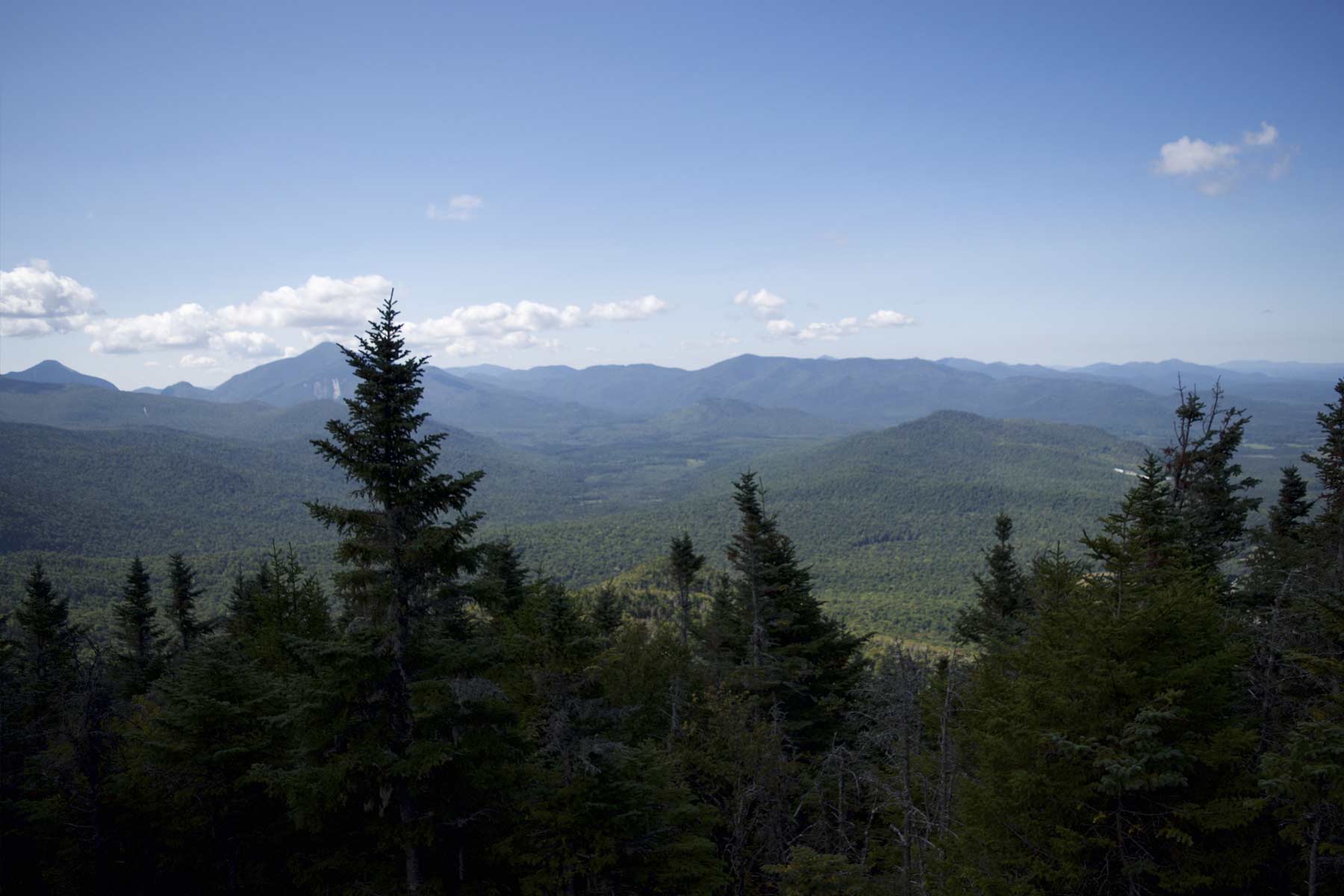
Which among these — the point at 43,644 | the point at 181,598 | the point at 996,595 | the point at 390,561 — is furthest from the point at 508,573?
the point at 43,644

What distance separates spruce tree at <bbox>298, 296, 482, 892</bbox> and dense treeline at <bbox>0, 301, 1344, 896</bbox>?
0.05 metres

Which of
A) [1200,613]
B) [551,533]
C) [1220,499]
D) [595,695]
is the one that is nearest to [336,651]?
[595,695]

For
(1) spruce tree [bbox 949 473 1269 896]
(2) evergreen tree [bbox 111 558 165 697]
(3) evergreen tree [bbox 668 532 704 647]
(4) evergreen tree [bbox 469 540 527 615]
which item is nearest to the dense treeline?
(1) spruce tree [bbox 949 473 1269 896]

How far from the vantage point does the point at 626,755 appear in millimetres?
12352

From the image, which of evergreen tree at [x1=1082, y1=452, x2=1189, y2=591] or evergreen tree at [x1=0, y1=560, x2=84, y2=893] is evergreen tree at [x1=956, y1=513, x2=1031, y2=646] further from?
evergreen tree at [x1=0, y1=560, x2=84, y2=893]

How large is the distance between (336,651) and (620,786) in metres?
5.89

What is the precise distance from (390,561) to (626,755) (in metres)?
5.91

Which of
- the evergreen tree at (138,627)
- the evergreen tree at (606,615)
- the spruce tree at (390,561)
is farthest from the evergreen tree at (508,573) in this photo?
the evergreen tree at (138,627)

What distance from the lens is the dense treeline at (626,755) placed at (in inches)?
365

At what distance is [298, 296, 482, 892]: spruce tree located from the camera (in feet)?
33.5

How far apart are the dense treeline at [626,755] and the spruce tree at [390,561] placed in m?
0.05

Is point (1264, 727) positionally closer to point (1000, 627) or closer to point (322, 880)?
point (1000, 627)

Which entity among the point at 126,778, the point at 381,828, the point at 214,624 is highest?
the point at 381,828

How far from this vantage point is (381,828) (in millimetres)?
11086
